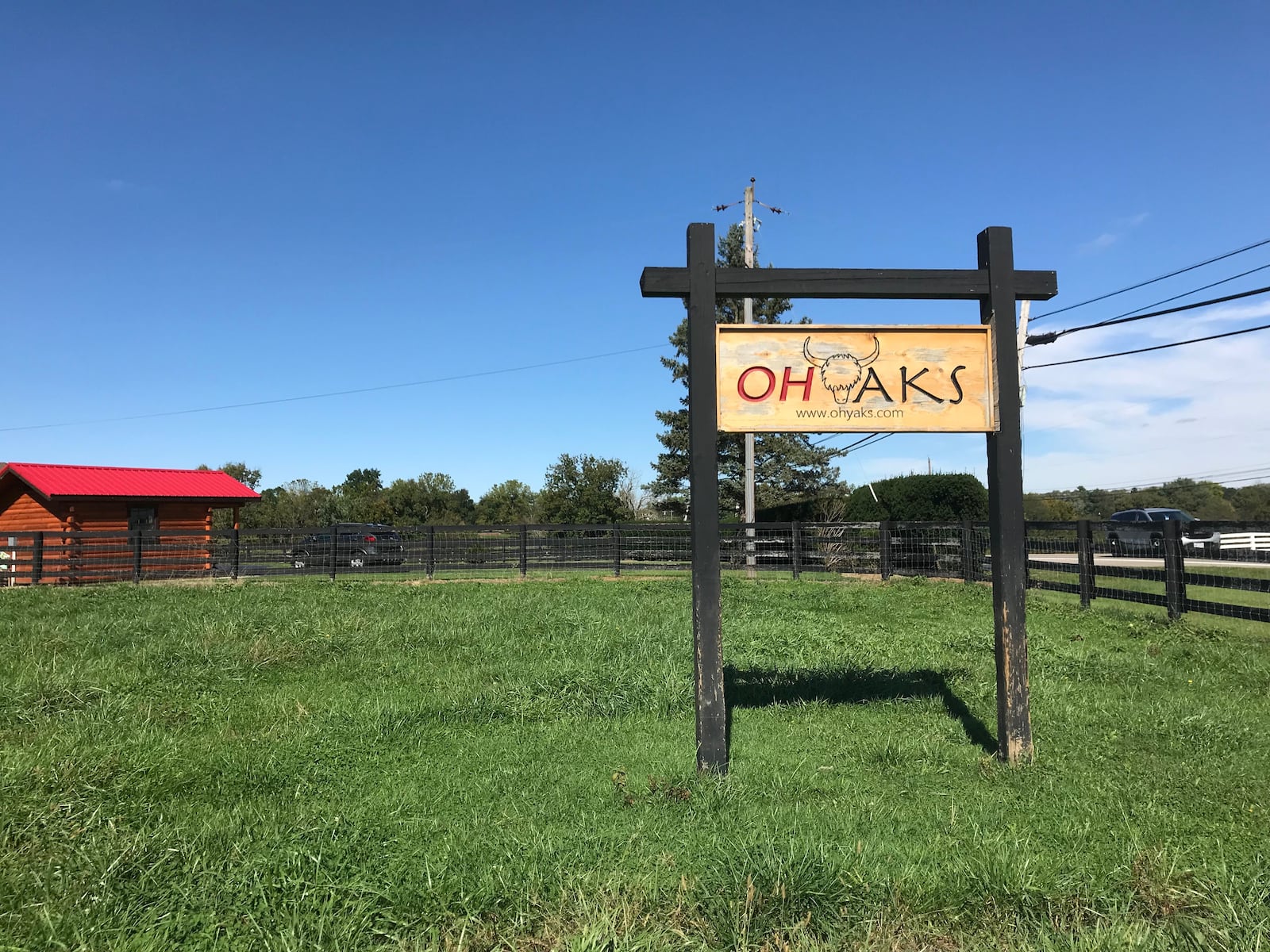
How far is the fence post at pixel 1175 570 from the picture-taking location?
31.9ft

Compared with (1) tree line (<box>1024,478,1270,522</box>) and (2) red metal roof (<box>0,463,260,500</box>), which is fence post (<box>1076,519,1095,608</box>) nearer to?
(2) red metal roof (<box>0,463,260,500</box>)

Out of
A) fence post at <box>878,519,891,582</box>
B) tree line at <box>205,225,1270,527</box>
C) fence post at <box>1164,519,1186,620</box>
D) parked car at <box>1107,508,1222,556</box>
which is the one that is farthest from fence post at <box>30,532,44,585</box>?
fence post at <box>1164,519,1186,620</box>

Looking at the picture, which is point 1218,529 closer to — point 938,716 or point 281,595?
point 938,716

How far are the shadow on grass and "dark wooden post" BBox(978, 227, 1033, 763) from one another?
0.63m

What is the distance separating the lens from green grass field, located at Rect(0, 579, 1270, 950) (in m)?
2.93

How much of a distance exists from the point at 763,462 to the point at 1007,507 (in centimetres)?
2854

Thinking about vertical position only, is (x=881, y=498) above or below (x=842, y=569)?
above

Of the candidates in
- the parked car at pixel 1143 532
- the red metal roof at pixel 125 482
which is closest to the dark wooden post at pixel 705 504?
the parked car at pixel 1143 532

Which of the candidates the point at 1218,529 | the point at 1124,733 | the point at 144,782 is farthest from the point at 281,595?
the point at 1218,529

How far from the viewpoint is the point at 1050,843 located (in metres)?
3.58

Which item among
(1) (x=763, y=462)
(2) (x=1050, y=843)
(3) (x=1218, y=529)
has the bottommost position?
(2) (x=1050, y=843)

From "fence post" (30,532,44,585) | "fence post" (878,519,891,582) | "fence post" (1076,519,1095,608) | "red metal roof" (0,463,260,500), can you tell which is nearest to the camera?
"fence post" (1076,519,1095,608)

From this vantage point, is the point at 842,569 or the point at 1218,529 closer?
the point at 1218,529

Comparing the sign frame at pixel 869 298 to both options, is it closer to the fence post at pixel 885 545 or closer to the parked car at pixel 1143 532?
the parked car at pixel 1143 532
